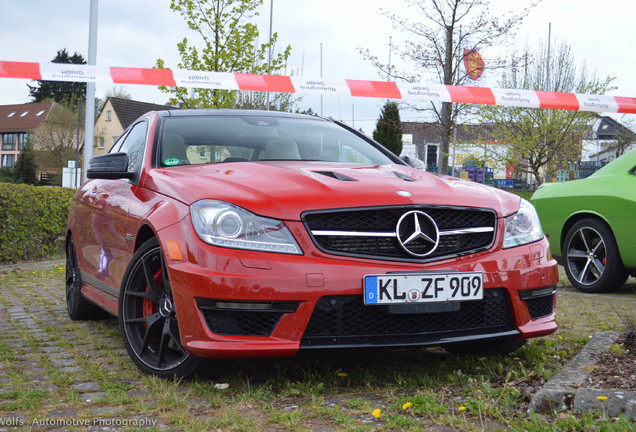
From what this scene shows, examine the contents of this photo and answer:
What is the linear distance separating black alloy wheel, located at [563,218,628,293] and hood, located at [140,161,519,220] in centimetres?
364

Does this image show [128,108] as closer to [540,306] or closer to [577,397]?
[540,306]

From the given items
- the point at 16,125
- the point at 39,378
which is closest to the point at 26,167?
the point at 16,125

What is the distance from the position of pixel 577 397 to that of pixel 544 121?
27082mm

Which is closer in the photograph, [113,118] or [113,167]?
[113,167]

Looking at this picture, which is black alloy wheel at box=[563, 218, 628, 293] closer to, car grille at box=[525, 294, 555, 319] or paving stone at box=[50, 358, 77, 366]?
car grille at box=[525, 294, 555, 319]

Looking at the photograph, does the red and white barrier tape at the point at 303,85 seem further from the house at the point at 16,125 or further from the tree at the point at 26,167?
the house at the point at 16,125

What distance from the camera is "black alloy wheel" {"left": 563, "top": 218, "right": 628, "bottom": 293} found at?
7352 millimetres

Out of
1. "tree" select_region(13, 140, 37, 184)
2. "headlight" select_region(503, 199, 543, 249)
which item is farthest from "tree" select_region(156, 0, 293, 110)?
"tree" select_region(13, 140, 37, 184)

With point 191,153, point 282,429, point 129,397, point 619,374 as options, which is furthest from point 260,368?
point 619,374

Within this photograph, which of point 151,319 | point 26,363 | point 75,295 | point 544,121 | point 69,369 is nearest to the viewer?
point 151,319

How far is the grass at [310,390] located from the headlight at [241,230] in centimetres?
65

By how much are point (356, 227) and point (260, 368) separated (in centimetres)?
108

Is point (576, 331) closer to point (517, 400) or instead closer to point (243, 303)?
point (517, 400)

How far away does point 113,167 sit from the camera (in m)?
4.55
